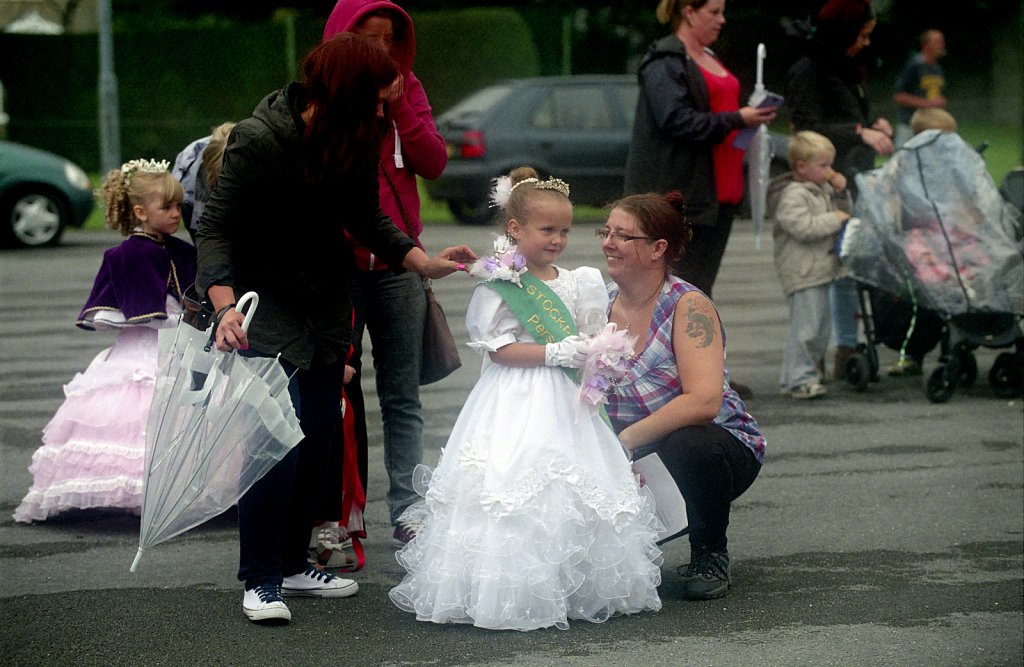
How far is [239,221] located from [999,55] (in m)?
33.6

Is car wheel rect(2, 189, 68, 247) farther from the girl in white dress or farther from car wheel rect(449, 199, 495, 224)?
the girl in white dress

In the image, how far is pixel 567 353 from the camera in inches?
185

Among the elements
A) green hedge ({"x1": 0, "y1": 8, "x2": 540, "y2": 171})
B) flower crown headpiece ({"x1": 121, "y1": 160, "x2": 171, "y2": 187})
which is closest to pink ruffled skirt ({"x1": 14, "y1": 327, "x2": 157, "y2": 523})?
flower crown headpiece ({"x1": 121, "y1": 160, "x2": 171, "y2": 187})

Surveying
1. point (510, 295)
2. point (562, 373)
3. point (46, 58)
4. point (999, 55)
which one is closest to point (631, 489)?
point (562, 373)

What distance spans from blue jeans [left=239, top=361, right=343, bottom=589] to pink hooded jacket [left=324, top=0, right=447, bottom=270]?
0.71m

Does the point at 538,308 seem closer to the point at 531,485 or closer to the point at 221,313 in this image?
the point at 531,485

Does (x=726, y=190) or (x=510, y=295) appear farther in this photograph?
(x=726, y=190)

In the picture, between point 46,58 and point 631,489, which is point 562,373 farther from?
point 46,58

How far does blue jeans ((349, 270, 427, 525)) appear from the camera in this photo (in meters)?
5.45

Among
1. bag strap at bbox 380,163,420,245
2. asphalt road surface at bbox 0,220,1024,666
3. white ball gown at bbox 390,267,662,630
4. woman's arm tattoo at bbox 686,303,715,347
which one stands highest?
bag strap at bbox 380,163,420,245

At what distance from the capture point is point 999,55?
35.3 meters

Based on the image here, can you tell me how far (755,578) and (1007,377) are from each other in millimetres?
3856

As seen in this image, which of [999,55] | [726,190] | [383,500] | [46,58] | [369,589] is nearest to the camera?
[369,589]

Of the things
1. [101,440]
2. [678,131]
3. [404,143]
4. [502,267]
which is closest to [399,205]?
[404,143]
